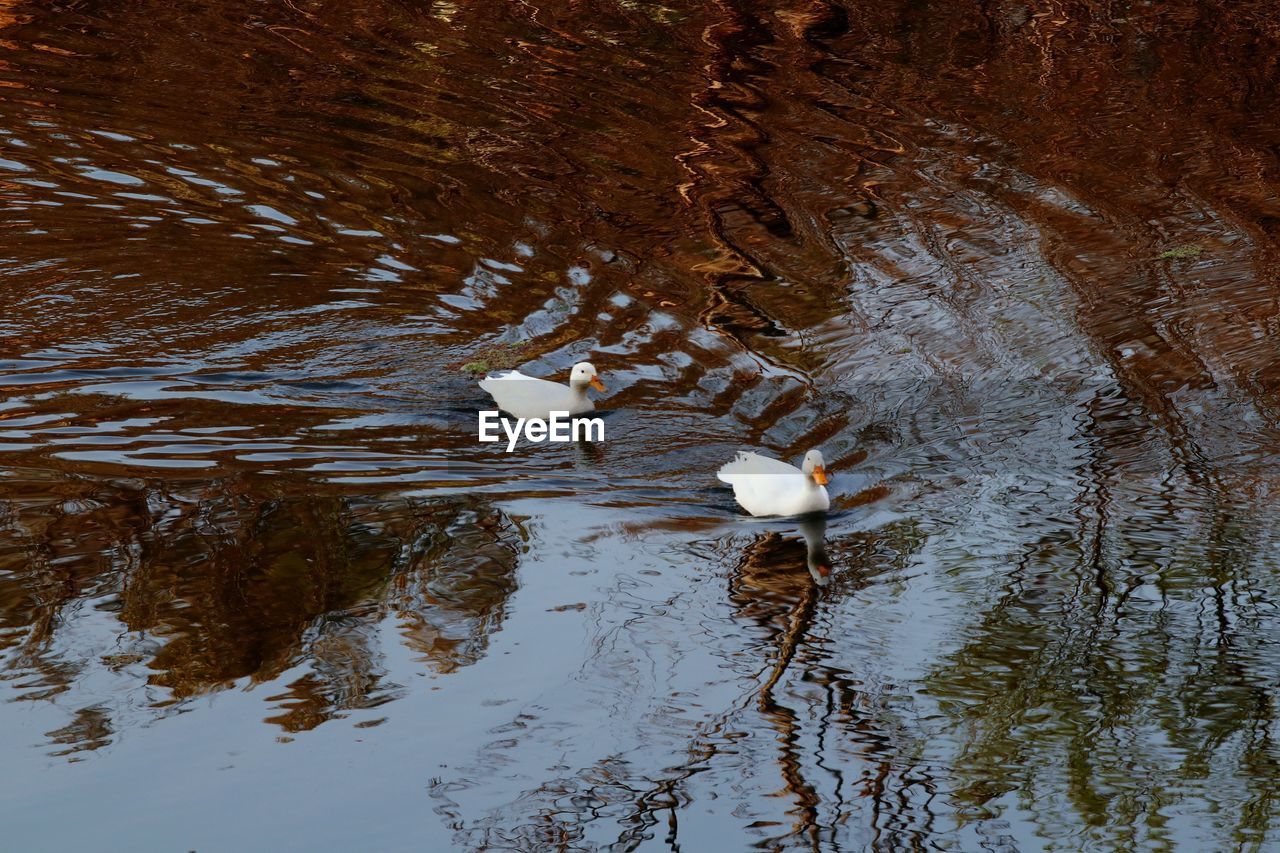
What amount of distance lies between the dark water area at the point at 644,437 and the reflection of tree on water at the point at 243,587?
1.1 inches

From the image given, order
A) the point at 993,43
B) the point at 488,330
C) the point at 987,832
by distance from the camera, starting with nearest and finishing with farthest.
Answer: the point at 987,832 < the point at 488,330 < the point at 993,43

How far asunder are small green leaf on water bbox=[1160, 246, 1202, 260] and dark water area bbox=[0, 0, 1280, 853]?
0.04 meters

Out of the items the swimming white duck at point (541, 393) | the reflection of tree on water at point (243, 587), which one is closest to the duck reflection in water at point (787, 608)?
the reflection of tree on water at point (243, 587)

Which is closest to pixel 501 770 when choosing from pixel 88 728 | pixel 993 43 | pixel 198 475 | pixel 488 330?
pixel 88 728

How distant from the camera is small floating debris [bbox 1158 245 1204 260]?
11.4m

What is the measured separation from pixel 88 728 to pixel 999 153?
32.6 feet

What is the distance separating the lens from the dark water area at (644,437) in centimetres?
593

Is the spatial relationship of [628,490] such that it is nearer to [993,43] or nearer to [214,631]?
[214,631]

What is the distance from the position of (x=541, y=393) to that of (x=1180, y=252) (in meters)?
5.34

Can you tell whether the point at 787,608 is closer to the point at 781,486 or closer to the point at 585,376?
the point at 781,486

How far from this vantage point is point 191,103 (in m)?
14.6

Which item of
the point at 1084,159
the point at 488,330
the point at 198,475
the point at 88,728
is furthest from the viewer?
the point at 1084,159

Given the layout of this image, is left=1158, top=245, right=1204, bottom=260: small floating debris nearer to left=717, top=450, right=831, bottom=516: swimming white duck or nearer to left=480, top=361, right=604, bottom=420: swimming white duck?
left=717, top=450, right=831, bottom=516: swimming white duck

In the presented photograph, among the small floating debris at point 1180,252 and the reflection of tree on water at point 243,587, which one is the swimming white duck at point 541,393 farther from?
the small floating debris at point 1180,252
